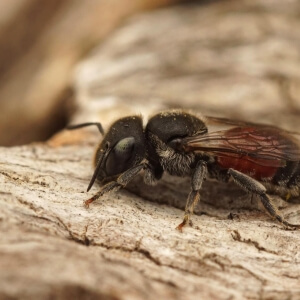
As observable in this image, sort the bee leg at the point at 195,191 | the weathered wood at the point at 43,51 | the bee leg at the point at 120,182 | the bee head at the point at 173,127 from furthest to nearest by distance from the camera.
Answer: the weathered wood at the point at 43,51, the bee head at the point at 173,127, the bee leg at the point at 120,182, the bee leg at the point at 195,191

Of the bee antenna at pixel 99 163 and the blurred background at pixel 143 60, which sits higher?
the blurred background at pixel 143 60

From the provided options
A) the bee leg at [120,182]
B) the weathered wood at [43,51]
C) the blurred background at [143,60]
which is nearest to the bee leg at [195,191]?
the bee leg at [120,182]

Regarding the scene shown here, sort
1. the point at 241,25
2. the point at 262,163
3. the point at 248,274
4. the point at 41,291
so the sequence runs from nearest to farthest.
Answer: the point at 41,291 < the point at 248,274 < the point at 262,163 < the point at 241,25

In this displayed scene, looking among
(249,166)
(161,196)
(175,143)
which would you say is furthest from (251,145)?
(161,196)

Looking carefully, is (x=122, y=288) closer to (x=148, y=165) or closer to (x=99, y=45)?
(x=148, y=165)

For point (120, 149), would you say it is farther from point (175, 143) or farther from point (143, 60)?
point (143, 60)

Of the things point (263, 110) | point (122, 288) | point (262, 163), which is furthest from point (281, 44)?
point (122, 288)

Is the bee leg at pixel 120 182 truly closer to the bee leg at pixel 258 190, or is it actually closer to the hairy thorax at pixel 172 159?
the hairy thorax at pixel 172 159
